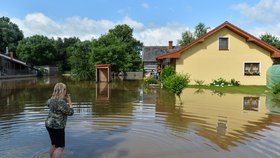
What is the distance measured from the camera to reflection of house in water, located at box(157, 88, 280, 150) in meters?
9.83

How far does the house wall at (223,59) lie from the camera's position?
1284 inches

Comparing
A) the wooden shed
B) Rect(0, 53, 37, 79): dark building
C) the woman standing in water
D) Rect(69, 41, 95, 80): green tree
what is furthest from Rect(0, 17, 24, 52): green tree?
the woman standing in water

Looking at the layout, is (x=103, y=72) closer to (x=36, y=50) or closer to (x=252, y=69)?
(x=252, y=69)

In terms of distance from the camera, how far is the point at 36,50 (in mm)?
69938

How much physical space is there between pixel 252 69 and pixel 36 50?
1951 inches

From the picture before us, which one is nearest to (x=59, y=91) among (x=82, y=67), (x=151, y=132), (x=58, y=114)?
(x=58, y=114)

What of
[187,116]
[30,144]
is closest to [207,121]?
[187,116]

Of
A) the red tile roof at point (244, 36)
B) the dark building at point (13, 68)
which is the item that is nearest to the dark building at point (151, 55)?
the dark building at point (13, 68)

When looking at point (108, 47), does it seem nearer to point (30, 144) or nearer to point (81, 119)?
point (81, 119)

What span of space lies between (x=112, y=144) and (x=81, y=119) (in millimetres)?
4072

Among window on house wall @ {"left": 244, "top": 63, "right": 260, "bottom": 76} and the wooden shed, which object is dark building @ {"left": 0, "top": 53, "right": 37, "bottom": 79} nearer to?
the wooden shed

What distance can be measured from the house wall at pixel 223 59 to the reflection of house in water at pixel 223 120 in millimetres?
15955

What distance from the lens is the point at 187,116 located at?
13.4 metres

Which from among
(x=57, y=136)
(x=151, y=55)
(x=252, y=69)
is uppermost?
(x=151, y=55)
